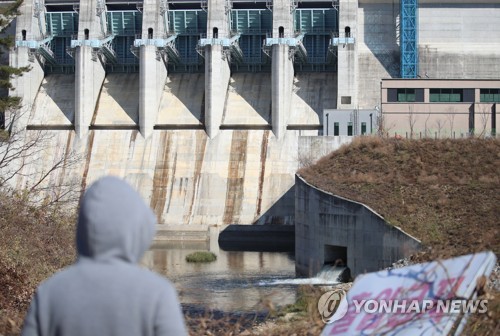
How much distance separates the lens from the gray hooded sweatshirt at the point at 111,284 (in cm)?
399

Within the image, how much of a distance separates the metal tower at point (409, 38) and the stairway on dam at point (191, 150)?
15.6ft

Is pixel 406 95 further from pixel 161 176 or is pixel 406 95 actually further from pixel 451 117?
pixel 161 176

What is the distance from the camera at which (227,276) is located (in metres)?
35.0

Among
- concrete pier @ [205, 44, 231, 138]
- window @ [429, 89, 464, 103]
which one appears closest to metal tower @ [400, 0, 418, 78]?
window @ [429, 89, 464, 103]

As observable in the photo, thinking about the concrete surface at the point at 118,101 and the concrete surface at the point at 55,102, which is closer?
the concrete surface at the point at 118,101

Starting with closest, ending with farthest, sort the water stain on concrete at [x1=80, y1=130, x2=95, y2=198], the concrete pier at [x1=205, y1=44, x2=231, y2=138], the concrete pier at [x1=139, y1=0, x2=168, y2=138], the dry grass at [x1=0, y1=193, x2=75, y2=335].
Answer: the dry grass at [x1=0, y1=193, x2=75, y2=335] → the water stain on concrete at [x1=80, y1=130, x2=95, y2=198] → the concrete pier at [x1=205, y1=44, x2=231, y2=138] → the concrete pier at [x1=139, y1=0, x2=168, y2=138]

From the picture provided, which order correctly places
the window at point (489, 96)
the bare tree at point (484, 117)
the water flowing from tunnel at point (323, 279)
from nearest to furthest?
the water flowing from tunnel at point (323, 279), the bare tree at point (484, 117), the window at point (489, 96)

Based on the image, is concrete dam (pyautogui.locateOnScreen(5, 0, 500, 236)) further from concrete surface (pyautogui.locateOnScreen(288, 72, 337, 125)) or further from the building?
the building

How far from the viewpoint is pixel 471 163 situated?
35406mm

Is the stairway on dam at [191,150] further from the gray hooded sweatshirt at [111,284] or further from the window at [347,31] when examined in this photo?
the gray hooded sweatshirt at [111,284]

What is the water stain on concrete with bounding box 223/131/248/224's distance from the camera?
5131 cm

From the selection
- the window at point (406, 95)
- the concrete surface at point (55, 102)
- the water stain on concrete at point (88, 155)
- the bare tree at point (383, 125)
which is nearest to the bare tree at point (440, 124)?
the window at point (406, 95)

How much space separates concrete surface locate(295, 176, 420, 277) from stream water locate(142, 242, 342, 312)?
1.11 metres

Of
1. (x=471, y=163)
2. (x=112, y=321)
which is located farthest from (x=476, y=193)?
(x=112, y=321)
